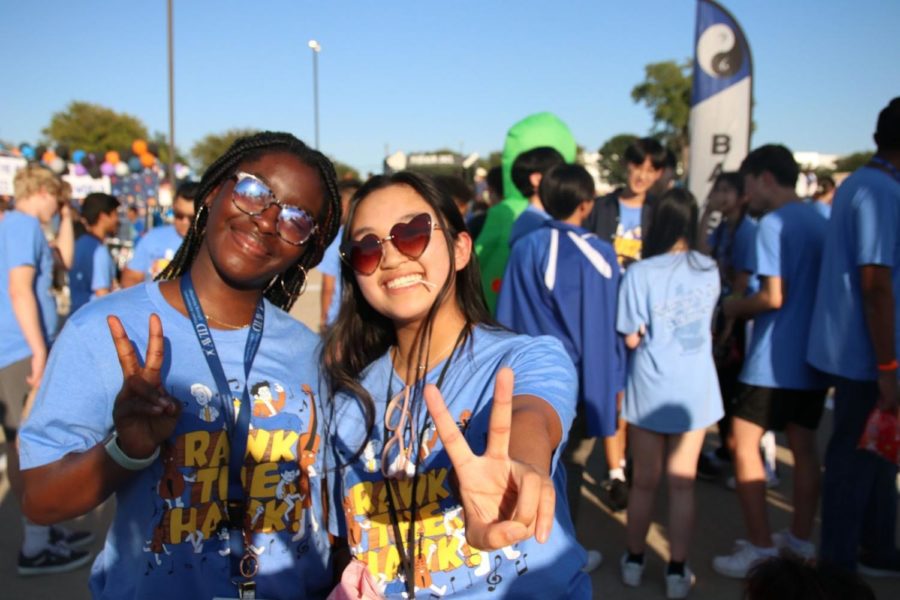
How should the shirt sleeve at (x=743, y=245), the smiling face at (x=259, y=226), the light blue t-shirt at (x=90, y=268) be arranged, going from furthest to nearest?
1. the light blue t-shirt at (x=90, y=268)
2. the shirt sleeve at (x=743, y=245)
3. the smiling face at (x=259, y=226)

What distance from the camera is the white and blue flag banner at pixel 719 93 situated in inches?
248

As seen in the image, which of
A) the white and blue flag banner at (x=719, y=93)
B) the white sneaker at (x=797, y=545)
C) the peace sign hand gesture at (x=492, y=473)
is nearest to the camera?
the peace sign hand gesture at (x=492, y=473)

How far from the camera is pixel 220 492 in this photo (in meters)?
1.55

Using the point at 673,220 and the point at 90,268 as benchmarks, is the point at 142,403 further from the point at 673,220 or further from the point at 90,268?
the point at 90,268

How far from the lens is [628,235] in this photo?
18.4ft

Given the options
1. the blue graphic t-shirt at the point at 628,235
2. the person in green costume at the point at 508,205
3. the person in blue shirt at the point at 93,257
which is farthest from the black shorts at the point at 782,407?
the person in blue shirt at the point at 93,257

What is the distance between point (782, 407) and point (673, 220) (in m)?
1.22

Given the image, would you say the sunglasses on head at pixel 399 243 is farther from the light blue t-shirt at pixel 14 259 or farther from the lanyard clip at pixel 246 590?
the light blue t-shirt at pixel 14 259

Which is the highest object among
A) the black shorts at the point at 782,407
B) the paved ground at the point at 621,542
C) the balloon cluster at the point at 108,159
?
the balloon cluster at the point at 108,159

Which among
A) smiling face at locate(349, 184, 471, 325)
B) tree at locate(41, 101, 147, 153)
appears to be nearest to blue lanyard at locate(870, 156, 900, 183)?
smiling face at locate(349, 184, 471, 325)

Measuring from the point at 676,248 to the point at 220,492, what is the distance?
113 inches

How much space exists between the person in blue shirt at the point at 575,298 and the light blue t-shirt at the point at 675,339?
15 centimetres

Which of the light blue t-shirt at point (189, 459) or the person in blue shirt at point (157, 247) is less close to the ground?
the person in blue shirt at point (157, 247)

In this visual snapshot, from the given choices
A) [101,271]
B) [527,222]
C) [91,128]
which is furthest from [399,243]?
[91,128]
